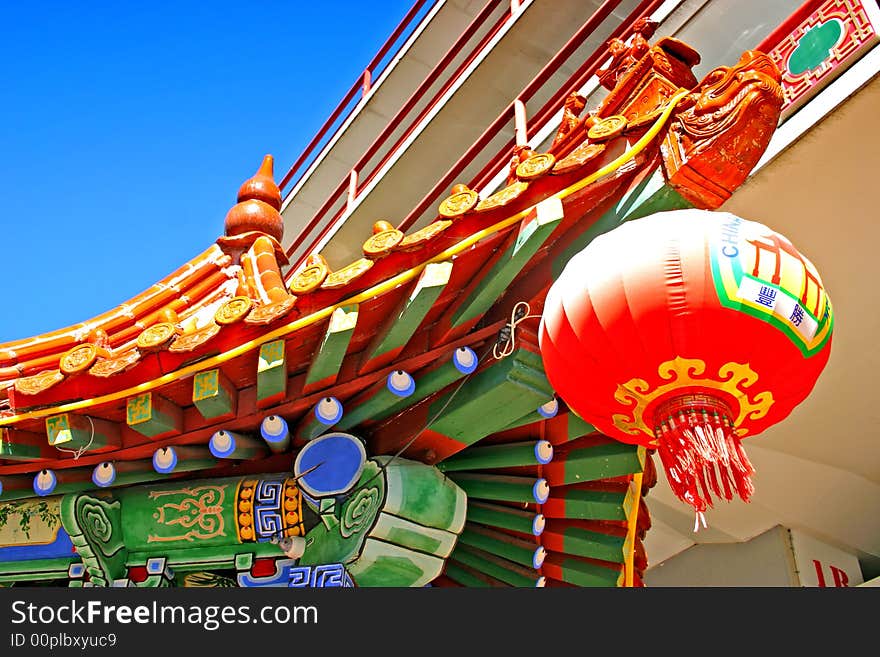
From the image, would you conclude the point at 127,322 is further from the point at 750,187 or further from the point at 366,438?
the point at 750,187

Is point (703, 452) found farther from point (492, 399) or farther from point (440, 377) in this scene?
point (440, 377)

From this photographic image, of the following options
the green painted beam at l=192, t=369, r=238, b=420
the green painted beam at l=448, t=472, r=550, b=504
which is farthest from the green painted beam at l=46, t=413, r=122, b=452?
the green painted beam at l=448, t=472, r=550, b=504

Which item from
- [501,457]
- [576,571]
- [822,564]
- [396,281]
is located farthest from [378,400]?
[822,564]

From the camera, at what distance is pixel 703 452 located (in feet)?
9.21

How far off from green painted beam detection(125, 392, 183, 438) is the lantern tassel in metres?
2.01

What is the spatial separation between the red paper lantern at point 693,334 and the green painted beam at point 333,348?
0.89 metres

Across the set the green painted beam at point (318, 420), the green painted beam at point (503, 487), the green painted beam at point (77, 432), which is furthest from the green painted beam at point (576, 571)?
the green painted beam at point (77, 432)

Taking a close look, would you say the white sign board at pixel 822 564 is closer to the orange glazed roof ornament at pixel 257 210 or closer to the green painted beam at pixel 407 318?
the green painted beam at pixel 407 318

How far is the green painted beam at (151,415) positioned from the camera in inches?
148

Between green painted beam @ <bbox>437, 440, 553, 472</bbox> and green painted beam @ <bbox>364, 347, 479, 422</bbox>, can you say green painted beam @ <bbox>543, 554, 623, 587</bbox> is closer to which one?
green painted beam @ <bbox>437, 440, 553, 472</bbox>

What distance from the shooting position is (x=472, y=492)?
4145mm

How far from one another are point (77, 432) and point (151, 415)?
0.36 metres

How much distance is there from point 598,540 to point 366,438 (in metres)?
1.18

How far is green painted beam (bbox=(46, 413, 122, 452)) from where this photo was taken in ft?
12.6
